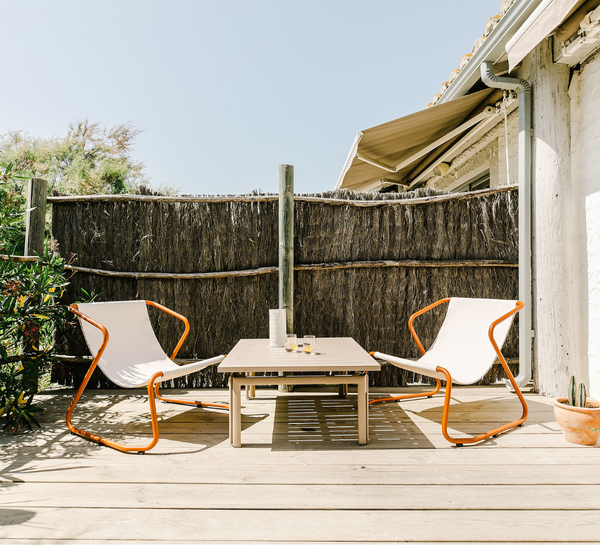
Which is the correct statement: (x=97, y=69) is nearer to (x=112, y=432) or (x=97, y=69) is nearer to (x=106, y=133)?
(x=106, y=133)

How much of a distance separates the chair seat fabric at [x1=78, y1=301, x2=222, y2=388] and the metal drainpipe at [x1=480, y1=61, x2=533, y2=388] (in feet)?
8.23

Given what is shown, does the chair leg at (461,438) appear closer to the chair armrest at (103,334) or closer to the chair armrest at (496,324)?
the chair armrest at (496,324)

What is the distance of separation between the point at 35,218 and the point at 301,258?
87.9 inches

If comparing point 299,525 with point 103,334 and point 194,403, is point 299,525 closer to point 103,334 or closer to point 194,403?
point 103,334

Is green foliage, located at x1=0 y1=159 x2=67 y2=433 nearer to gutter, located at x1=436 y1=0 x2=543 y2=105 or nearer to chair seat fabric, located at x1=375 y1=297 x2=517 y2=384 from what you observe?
chair seat fabric, located at x1=375 y1=297 x2=517 y2=384

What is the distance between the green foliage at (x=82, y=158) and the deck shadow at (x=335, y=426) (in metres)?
11.8

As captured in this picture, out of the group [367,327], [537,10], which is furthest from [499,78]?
[367,327]

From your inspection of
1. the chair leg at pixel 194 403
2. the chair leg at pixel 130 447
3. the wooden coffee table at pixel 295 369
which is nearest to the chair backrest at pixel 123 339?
the chair leg at pixel 130 447

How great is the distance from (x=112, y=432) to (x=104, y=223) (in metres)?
1.90

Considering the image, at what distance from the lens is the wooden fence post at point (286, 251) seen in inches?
144

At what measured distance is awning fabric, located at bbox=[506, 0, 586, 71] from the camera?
2656 millimetres

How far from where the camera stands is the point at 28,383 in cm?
288

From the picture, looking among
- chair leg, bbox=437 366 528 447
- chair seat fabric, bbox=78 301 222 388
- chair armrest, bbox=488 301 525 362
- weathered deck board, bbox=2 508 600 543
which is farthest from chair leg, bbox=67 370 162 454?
chair armrest, bbox=488 301 525 362

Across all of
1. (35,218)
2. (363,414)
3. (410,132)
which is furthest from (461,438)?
(35,218)
